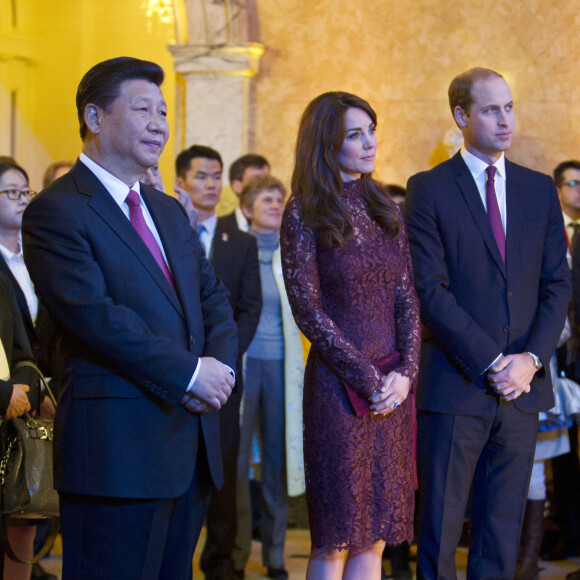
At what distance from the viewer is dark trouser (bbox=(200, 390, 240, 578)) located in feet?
14.5

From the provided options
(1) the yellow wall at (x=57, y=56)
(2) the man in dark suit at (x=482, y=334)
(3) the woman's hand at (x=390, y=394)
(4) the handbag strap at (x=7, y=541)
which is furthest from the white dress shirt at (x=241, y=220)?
Answer: (1) the yellow wall at (x=57, y=56)

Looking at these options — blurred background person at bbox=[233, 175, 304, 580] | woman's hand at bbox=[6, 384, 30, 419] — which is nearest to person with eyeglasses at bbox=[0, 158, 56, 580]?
woman's hand at bbox=[6, 384, 30, 419]

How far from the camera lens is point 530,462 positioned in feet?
11.7

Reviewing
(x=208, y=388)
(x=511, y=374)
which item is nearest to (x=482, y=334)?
(x=511, y=374)

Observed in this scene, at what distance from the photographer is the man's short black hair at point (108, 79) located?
268 centimetres

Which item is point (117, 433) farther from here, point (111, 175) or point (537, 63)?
point (537, 63)

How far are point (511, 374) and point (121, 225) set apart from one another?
154 centimetres

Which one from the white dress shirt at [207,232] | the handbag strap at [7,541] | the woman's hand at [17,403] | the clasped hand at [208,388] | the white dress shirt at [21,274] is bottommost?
the handbag strap at [7,541]

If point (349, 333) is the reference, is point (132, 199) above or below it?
above

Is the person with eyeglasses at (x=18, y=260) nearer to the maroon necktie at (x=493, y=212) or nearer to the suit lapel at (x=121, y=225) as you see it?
the suit lapel at (x=121, y=225)

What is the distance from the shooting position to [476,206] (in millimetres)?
3566

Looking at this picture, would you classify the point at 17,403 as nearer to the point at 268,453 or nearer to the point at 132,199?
the point at 132,199

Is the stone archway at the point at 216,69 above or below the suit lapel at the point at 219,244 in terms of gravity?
above

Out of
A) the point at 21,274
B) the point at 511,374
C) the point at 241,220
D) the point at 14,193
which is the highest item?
the point at 14,193
